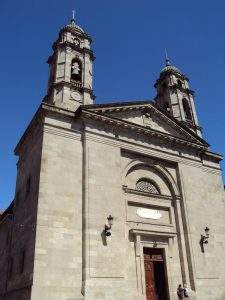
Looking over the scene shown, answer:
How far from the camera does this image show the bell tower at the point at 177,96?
25862 millimetres

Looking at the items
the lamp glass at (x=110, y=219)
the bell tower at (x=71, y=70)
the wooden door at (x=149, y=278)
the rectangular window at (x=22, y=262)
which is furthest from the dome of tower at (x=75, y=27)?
the wooden door at (x=149, y=278)

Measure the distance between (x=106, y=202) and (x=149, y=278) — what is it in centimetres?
448

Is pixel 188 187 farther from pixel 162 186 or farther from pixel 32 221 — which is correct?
pixel 32 221

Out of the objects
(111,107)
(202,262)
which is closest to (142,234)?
(202,262)

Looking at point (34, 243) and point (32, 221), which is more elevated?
point (32, 221)

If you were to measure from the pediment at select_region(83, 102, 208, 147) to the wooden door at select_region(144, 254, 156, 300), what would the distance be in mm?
7607

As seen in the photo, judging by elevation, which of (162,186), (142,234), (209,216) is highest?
(162,186)

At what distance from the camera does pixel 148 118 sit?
2180 cm

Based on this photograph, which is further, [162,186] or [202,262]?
[162,186]

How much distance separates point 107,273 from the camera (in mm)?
15250

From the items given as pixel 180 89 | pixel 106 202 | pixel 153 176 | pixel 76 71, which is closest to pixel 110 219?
pixel 106 202

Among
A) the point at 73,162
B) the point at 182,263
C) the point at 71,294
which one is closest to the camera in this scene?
the point at 71,294

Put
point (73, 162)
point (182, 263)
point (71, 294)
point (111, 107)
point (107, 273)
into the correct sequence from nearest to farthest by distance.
Answer: 1. point (71, 294)
2. point (107, 273)
3. point (73, 162)
4. point (182, 263)
5. point (111, 107)

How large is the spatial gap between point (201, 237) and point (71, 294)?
8.62 meters
